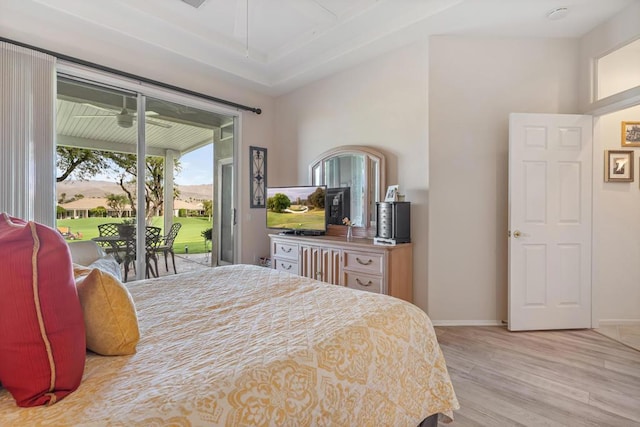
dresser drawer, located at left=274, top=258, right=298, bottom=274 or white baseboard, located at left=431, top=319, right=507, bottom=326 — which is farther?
dresser drawer, located at left=274, top=258, right=298, bottom=274

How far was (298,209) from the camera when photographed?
12.4 feet

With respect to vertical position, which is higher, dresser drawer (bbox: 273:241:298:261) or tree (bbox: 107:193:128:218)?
tree (bbox: 107:193:128:218)

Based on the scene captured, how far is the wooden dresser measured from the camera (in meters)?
2.90

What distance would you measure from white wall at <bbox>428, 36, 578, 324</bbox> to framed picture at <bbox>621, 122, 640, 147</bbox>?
2.00 feet

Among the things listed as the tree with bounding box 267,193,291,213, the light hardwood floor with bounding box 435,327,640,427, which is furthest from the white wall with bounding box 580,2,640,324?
the tree with bounding box 267,193,291,213

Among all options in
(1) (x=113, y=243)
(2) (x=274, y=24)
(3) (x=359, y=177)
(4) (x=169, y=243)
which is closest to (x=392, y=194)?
(3) (x=359, y=177)

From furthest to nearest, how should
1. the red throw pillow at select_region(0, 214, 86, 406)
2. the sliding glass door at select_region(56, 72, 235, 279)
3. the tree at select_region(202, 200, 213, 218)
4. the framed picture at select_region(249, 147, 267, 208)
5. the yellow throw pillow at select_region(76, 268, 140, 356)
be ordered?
the framed picture at select_region(249, 147, 267, 208) < the tree at select_region(202, 200, 213, 218) < the sliding glass door at select_region(56, 72, 235, 279) < the yellow throw pillow at select_region(76, 268, 140, 356) < the red throw pillow at select_region(0, 214, 86, 406)

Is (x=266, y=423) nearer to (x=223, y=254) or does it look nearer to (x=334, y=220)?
(x=334, y=220)

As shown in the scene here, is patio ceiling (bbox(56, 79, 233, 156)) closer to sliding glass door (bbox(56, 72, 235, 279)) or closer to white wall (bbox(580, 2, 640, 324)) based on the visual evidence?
sliding glass door (bbox(56, 72, 235, 279))

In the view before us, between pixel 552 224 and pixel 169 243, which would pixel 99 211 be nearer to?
pixel 169 243

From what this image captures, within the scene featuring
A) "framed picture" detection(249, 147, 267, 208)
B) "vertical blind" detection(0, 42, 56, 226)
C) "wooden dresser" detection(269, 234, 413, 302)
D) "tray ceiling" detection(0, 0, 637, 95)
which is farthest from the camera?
"framed picture" detection(249, 147, 267, 208)

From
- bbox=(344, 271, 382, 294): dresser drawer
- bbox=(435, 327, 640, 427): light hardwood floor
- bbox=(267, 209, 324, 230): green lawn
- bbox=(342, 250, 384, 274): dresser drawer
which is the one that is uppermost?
bbox=(267, 209, 324, 230): green lawn

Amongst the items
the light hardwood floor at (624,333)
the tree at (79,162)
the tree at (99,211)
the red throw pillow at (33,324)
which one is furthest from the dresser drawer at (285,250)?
the light hardwood floor at (624,333)

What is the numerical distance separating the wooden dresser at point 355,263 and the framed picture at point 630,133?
244cm
